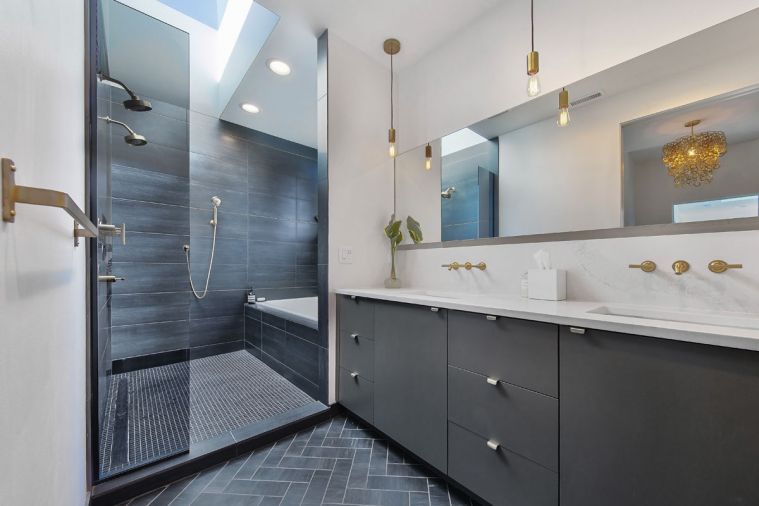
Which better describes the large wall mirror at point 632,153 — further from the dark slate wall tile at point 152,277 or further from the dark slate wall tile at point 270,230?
the dark slate wall tile at point 270,230

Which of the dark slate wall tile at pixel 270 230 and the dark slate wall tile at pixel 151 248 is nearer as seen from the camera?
the dark slate wall tile at pixel 151 248

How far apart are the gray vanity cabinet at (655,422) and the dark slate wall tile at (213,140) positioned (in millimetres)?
3629

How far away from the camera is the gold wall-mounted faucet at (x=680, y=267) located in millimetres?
1143

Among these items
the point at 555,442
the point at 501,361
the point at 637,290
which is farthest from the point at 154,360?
the point at 637,290

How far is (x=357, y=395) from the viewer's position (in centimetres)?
186

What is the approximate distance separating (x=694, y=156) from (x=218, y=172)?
3.76 meters

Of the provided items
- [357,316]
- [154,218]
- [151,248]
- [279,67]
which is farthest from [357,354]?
[279,67]

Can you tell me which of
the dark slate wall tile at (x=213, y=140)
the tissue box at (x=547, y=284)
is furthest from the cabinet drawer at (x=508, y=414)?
the dark slate wall tile at (x=213, y=140)

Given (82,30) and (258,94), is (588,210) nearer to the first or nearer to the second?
(82,30)

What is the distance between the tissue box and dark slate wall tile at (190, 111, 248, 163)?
3.33 meters

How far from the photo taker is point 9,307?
0.44 m

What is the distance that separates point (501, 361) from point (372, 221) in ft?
4.69

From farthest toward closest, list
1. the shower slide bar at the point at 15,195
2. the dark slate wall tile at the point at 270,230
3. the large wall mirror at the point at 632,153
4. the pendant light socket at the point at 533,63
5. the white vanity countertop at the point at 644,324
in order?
the dark slate wall tile at the point at 270,230
the pendant light socket at the point at 533,63
the large wall mirror at the point at 632,153
the white vanity countertop at the point at 644,324
the shower slide bar at the point at 15,195

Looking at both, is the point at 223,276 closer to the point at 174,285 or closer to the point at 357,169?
the point at 174,285
